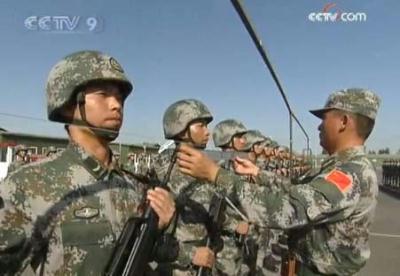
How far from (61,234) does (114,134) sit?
1.46 feet

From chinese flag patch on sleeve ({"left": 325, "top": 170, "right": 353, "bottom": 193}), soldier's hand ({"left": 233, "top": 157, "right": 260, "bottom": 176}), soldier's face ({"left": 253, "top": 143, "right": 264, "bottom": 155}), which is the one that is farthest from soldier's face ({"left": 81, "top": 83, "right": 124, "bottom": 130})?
soldier's face ({"left": 253, "top": 143, "right": 264, "bottom": 155})

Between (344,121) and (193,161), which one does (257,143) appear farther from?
(193,161)

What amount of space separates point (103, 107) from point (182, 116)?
1.78 metres

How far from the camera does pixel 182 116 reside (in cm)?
365

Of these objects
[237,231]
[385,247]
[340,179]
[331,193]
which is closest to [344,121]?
[340,179]

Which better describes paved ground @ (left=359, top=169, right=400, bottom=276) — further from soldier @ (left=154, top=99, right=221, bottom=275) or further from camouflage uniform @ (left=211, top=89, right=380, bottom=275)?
camouflage uniform @ (left=211, top=89, right=380, bottom=275)

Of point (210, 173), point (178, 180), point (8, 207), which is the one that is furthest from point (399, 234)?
point (8, 207)

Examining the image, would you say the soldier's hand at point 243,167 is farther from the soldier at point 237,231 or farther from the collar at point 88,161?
the collar at point 88,161

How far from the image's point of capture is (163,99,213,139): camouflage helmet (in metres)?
3.63

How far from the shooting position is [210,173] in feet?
6.77

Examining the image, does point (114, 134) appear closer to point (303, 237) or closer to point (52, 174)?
point (52, 174)

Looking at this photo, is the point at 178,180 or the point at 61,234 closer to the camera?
the point at 61,234

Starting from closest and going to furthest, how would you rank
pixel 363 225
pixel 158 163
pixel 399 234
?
pixel 363 225, pixel 158 163, pixel 399 234

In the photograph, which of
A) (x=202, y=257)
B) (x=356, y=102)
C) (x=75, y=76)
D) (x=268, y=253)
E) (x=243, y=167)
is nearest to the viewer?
(x=75, y=76)
